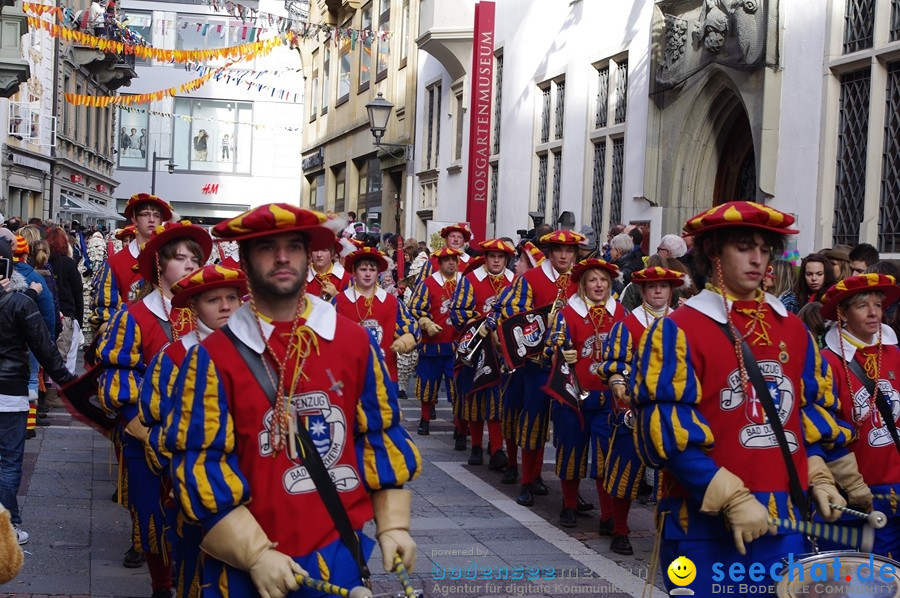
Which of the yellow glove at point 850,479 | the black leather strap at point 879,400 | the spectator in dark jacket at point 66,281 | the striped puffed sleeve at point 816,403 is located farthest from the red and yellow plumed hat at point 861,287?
the spectator in dark jacket at point 66,281

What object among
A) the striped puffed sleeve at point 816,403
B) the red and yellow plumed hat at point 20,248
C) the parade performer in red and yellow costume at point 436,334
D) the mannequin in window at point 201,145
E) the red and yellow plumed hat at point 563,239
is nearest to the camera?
the striped puffed sleeve at point 816,403

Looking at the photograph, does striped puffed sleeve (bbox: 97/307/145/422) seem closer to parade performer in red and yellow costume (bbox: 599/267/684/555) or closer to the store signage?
parade performer in red and yellow costume (bbox: 599/267/684/555)

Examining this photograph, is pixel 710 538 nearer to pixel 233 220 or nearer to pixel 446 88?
pixel 233 220

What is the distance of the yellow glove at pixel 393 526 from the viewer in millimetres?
3691

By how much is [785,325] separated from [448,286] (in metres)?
9.02

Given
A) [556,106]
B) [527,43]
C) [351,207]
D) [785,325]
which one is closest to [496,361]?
[785,325]

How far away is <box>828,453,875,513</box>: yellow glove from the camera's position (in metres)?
5.21

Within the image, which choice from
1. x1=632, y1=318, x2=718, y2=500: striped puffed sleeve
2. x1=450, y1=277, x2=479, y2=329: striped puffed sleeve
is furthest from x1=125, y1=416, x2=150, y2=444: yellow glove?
x1=450, y1=277, x2=479, y2=329: striped puffed sleeve

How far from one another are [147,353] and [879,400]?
11.7ft

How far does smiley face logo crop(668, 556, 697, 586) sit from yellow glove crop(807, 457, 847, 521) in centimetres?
50

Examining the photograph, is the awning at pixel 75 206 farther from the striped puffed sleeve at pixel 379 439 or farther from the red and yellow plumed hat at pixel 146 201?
the striped puffed sleeve at pixel 379 439

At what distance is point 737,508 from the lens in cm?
418

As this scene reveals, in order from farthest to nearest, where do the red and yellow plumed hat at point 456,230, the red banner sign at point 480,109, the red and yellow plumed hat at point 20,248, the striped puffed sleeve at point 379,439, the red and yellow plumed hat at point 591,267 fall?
1. the red banner sign at point 480,109
2. the red and yellow plumed hat at point 456,230
3. the red and yellow plumed hat at point 20,248
4. the red and yellow plumed hat at point 591,267
5. the striped puffed sleeve at point 379,439

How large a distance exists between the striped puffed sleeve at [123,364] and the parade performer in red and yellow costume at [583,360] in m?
3.37
